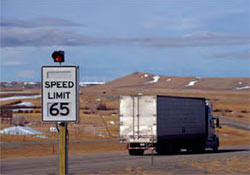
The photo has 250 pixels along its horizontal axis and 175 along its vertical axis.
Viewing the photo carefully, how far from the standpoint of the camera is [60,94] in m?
8.06

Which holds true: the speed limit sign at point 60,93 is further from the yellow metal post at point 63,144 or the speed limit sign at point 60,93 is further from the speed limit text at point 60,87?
the yellow metal post at point 63,144

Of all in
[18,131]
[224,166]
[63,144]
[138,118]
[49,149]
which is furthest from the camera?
[18,131]

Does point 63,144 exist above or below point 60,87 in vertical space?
below

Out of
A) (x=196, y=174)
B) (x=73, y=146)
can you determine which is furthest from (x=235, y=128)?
(x=196, y=174)

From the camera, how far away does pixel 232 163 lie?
87.4ft

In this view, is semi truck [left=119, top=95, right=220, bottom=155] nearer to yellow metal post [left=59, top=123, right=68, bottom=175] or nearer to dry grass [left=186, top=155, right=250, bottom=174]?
dry grass [left=186, top=155, right=250, bottom=174]

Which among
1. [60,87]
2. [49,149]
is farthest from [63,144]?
[49,149]

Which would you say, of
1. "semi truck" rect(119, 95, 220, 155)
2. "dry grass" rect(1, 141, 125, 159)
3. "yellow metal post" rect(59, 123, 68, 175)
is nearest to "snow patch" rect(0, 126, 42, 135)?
"dry grass" rect(1, 141, 125, 159)

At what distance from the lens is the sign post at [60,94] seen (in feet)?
26.3

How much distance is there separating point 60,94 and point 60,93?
1 cm

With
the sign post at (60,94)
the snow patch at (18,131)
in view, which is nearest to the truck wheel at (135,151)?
the snow patch at (18,131)

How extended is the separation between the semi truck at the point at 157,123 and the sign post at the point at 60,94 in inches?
894

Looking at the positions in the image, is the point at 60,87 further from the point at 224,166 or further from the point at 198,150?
the point at 198,150

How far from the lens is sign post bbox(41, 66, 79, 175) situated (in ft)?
26.3
